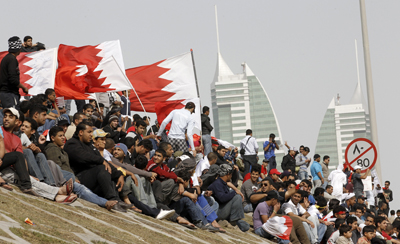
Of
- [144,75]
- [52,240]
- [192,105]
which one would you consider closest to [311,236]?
[192,105]

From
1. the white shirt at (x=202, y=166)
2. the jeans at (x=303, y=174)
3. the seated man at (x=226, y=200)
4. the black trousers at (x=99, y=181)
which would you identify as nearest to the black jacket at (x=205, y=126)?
the white shirt at (x=202, y=166)

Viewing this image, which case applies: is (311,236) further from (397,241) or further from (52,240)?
(52,240)

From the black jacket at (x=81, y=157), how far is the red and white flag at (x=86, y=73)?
19.9 ft

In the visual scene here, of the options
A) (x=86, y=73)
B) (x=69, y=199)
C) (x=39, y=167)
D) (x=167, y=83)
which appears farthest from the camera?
(x=167, y=83)

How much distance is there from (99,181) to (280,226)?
4337 millimetres

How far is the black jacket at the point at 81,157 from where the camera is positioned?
10.9 metres

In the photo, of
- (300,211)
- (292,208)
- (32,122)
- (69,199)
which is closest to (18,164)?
(69,199)

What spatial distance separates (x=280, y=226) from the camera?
13711 millimetres

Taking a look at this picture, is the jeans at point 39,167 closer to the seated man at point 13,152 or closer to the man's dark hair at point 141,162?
the seated man at point 13,152

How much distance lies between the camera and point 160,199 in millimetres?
12164

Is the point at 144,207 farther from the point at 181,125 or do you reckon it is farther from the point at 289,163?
the point at 289,163

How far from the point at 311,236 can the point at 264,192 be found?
133 cm

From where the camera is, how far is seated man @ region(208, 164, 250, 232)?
45.2 feet

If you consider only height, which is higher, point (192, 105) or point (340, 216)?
point (192, 105)
